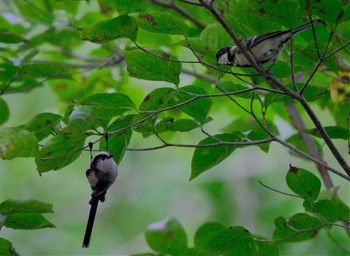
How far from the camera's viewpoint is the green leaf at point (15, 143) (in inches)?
35.7

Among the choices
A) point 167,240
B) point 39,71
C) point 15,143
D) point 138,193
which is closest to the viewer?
point 15,143

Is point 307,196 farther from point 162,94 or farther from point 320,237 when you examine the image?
point 320,237

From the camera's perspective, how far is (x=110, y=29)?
0.92 metres

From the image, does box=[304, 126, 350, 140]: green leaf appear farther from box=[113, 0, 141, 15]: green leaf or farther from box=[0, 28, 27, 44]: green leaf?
box=[0, 28, 27, 44]: green leaf

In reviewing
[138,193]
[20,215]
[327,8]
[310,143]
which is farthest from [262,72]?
[138,193]

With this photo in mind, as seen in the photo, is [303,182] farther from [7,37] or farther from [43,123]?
[7,37]

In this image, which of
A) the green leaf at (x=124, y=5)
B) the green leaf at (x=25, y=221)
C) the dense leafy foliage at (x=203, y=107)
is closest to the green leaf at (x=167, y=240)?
the dense leafy foliage at (x=203, y=107)

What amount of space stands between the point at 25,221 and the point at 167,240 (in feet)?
1.08

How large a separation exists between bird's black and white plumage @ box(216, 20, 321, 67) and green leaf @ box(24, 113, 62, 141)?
30 cm

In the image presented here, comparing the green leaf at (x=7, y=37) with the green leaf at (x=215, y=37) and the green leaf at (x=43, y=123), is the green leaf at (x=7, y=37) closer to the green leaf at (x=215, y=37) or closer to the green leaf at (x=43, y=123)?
the green leaf at (x=43, y=123)

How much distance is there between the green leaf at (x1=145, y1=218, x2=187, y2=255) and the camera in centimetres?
122

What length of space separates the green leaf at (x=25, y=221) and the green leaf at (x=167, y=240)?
11.1 inches

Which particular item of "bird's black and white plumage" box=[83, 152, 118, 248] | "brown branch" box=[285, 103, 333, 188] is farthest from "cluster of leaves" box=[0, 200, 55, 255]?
"brown branch" box=[285, 103, 333, 188]

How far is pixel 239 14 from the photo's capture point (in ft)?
3.10
